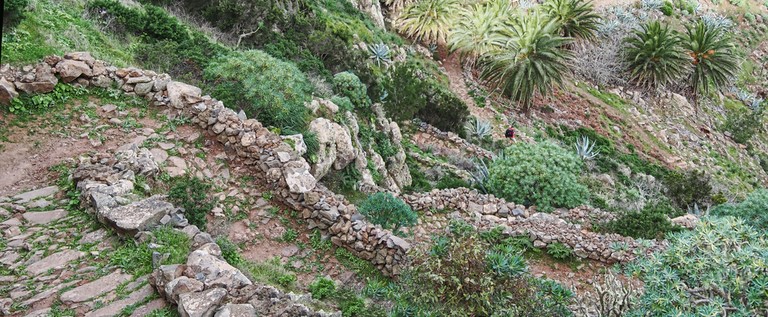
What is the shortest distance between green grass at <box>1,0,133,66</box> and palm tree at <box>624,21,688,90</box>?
60.8ft

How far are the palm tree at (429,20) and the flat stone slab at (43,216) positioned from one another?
15220mm

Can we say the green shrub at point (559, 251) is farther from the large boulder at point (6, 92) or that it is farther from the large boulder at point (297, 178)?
the large boulder at point (6, 92)

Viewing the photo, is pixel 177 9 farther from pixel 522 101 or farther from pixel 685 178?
pixel 685 178

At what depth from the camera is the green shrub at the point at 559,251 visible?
30.8 feet

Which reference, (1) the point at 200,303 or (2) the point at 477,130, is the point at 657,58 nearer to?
(2) the point at 477,130

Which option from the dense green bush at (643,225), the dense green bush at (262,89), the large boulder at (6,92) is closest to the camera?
the large boulder at (6,92)

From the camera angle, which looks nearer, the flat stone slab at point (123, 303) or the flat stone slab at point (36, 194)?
the flat stone slab at point (123, 303)

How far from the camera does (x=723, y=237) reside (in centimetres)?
598

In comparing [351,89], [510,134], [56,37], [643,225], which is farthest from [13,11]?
[510,134]

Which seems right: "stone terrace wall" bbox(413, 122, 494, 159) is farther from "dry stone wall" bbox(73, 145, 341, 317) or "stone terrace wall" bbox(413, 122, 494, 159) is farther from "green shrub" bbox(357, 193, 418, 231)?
"dry stone wall" bbox(73, 145, 341, 317)

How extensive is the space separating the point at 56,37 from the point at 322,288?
6682mm

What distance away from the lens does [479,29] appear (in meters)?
20.0

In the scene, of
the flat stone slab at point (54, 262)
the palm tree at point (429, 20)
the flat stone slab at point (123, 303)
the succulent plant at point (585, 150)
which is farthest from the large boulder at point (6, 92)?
the palm tree at point (429, 20)

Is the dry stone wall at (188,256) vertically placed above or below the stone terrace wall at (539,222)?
above
